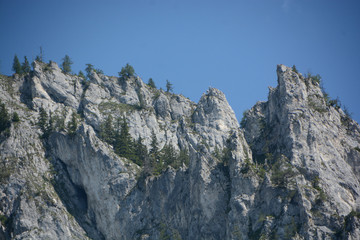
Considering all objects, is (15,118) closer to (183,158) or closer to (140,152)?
(140,152)

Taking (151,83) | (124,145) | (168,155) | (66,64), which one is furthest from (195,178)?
(66,64)

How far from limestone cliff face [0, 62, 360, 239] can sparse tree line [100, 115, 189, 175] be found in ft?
8.61

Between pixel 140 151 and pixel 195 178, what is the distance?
20875 millimetres

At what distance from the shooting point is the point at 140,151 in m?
130

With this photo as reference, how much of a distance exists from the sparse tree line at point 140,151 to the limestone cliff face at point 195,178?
8.61 feet

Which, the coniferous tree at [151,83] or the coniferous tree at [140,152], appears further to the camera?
the coniferous tree at [151,83]

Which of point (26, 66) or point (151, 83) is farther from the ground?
point (151, 83)

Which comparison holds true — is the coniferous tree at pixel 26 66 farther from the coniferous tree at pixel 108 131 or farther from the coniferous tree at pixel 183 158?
the coniferous tree at pixel 183 158

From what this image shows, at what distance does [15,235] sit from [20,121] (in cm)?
3206

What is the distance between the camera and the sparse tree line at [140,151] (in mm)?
122312

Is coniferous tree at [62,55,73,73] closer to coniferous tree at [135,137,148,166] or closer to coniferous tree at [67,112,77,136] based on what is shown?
coniferous tree at [67,112,77,136]

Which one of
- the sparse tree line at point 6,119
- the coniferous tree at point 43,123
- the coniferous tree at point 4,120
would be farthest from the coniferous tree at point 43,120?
the coniferous tree at point 4,120

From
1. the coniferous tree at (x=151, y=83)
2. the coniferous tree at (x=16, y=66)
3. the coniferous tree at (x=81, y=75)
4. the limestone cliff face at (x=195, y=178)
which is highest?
the coniferous tree at (x=151, y=83)

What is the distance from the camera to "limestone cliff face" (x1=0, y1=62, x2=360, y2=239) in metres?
105
